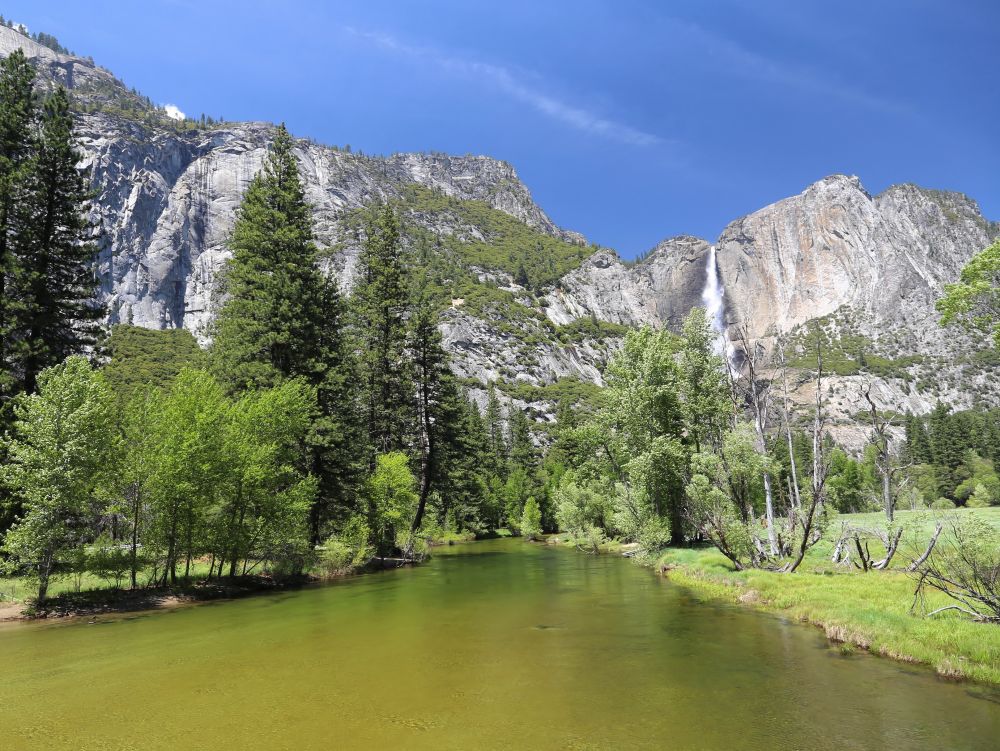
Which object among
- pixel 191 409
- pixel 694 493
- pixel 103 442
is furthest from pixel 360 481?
pixel 694 493

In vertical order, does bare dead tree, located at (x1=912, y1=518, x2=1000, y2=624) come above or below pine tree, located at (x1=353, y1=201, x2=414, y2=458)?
below

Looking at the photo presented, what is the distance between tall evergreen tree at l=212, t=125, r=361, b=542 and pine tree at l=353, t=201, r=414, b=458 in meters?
4.85

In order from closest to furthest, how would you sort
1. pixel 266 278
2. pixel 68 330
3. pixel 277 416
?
pixel 277 416 → pixel 68 330 → pixel 266 278

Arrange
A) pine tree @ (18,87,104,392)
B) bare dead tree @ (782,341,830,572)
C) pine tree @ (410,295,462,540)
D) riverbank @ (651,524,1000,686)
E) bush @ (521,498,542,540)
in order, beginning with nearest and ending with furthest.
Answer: riverbank @ (651,524,1000,686)
bare dead tree @ (782,341,830,572)
pine tree @ (18,87,104,392)
pine tree @ (410,295,462,540)
bush @ (521,498,542,540)

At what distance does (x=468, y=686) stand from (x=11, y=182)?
29.3 metres

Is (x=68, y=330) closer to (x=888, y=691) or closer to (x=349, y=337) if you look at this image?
(x=349, y=337)

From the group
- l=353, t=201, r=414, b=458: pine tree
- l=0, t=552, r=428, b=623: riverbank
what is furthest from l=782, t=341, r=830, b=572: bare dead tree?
l=353, t=201, r=414, b=458: pine tree

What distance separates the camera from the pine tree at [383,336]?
39562mm

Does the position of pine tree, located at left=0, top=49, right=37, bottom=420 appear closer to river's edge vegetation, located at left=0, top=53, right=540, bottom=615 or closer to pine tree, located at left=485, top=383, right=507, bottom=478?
river's edge vegetation, located at left=0, top=53, right=540, bottom=615

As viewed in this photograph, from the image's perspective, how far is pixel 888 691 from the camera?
9.94 meters

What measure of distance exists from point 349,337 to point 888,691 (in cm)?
3480

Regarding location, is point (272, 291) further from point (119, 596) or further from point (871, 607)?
point (871, 607)

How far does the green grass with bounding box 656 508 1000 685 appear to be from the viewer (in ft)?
36.5

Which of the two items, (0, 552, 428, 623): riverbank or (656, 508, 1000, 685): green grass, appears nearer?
(656, 508, 1000, 685): green grass
